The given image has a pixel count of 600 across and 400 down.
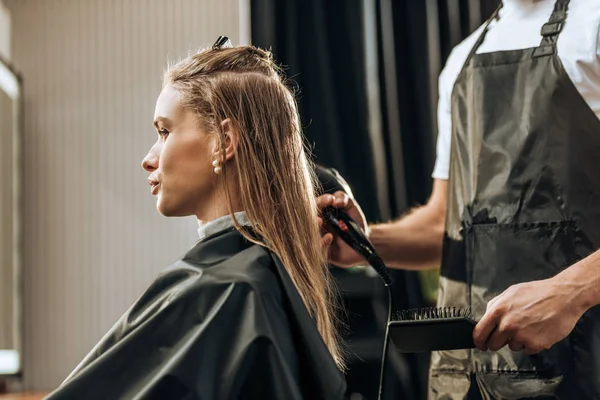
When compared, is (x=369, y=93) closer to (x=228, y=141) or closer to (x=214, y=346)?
(x=228, y=141)

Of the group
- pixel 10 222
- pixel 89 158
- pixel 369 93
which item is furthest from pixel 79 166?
pixel 369 93

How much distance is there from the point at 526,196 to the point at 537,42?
344mm

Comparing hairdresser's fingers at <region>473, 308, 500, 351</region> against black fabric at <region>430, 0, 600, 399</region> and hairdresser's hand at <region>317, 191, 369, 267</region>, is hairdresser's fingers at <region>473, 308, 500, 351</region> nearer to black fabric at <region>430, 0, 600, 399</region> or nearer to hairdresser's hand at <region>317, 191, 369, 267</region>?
black fabric at <region>430, 0, 600, 399</region>

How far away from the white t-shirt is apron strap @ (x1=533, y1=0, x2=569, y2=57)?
11 mm

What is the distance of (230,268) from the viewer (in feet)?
3.79

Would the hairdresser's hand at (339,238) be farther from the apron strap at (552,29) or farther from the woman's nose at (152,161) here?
the apron strap at (552,29)

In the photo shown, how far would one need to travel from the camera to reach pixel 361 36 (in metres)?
2.92

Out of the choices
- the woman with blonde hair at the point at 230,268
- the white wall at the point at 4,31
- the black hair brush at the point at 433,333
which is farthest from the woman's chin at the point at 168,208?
the white wall at the point at 4,31

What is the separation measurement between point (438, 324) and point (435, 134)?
1778 millimetres

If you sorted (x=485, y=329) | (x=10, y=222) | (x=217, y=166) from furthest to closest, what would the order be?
(x=10, y=222), (x=217, y=166), (x=485, y=329)

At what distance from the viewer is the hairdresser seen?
4.81 ft

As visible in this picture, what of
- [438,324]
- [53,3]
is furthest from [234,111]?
[53,3]

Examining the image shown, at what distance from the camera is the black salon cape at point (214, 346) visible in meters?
1.05

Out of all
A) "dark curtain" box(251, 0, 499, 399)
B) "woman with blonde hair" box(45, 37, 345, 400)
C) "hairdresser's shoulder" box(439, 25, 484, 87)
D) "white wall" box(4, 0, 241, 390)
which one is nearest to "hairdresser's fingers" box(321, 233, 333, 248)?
"woman with blonde hair" box(45, 37, 345, 400)
